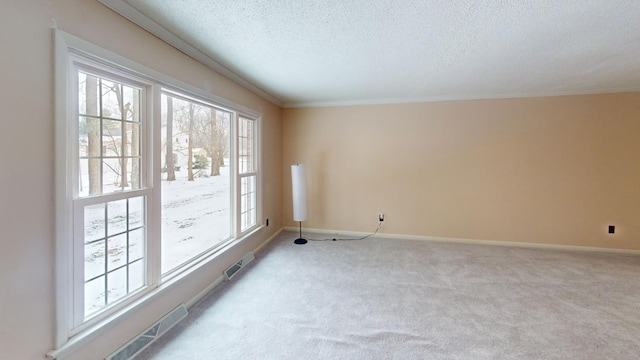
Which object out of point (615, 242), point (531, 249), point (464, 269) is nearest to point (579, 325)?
point (464, 269)

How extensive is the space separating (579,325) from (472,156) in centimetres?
259

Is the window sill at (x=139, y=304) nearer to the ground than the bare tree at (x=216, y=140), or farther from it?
nearer to the ground

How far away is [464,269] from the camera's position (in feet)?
10.4

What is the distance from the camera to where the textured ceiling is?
1729 mm

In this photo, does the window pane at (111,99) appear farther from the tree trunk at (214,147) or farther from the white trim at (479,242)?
the white trim at (479,242)

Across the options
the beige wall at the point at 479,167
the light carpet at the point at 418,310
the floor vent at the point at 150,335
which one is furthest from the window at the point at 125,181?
the beige wall at the point at 479,167

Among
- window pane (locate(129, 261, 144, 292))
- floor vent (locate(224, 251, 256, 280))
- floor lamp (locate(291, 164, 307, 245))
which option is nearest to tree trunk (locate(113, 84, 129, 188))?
window pane (locate(129, 261, 144, 292))

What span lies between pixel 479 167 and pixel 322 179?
258 centimetres

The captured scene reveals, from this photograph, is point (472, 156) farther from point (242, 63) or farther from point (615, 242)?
point (242, 63)

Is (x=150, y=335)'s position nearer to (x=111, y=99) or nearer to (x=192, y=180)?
(x=192, y=180)

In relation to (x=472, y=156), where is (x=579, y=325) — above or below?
below

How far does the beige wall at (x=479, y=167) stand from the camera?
12.3 feet

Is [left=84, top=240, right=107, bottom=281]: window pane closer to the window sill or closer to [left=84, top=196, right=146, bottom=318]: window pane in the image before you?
[left=84, top=196, right=146, bottom=318]: window pane

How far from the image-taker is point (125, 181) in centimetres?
184
